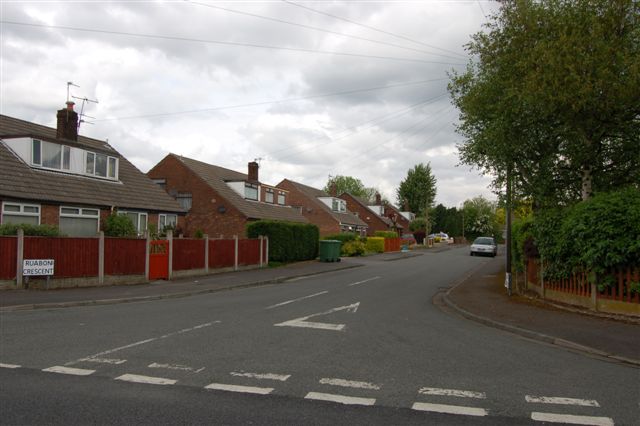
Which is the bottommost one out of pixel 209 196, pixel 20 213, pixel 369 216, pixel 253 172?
pixel 20 213

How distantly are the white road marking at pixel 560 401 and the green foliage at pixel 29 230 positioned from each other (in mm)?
15532

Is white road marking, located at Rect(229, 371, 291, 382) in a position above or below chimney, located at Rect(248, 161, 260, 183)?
below

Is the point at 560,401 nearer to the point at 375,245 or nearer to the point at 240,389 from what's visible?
the point at 240,389

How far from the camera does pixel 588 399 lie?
587cm

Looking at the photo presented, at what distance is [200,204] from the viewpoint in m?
38.9

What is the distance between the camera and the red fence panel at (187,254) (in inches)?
840

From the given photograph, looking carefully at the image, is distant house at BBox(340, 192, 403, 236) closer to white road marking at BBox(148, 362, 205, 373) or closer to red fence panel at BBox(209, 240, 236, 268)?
red fence panel at BBox(209, 240, 236, 268)

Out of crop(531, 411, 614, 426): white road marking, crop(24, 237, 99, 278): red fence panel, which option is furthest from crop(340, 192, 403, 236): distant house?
→ crop(531, 411, 614, 426): white road marking

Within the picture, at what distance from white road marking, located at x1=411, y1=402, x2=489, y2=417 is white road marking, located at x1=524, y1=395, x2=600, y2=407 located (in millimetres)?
781

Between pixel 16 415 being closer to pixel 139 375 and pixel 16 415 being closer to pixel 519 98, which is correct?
pixel 139 375

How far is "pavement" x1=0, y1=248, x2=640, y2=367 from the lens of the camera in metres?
9.09

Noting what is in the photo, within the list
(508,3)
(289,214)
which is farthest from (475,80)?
(289,214)

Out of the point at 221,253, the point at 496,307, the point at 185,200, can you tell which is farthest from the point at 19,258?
the point at 185,200

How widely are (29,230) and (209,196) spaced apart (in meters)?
22.0
